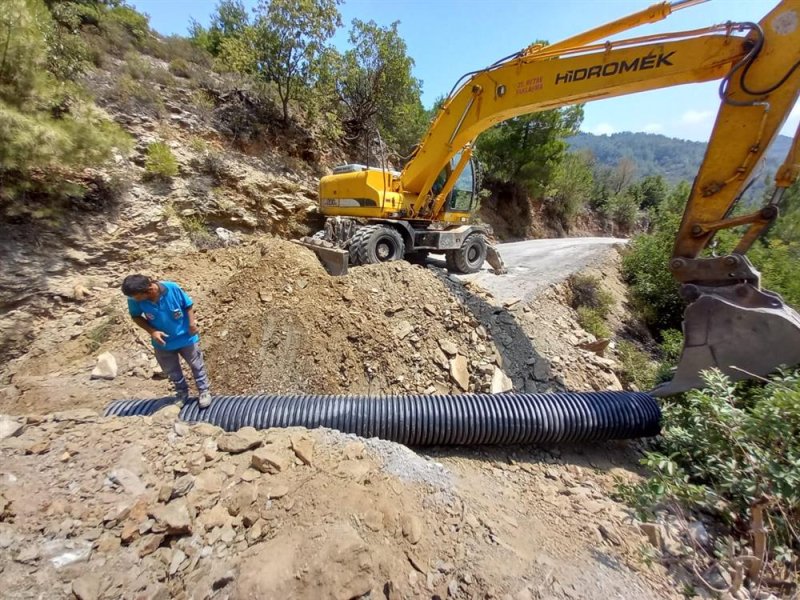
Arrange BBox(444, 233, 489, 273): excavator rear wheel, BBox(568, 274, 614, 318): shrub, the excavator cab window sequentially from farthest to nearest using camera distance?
BBox(444, 233, 489, 273): excavator rear wheel, the excavator cab window, BBox(568, 274, 614, 318): shrub

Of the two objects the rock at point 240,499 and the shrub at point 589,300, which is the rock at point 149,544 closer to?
the rock at point 240,499

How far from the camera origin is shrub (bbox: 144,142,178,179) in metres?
6.48

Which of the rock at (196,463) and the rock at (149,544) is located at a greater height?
the rock at (196,463)

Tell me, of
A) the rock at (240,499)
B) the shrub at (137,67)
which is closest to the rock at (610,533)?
the rock at (240,499)

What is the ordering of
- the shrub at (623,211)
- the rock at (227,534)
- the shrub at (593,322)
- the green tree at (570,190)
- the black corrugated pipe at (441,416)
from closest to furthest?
the rock at (227,534), the black corrugated pipe at (441,416), the shrub at (593,322), the green tree at (570,190), the shrub at (623,211)

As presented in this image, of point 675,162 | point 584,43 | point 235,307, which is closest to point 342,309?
point 235,307

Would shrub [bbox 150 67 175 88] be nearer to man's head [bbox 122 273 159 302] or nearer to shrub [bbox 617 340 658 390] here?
man's head [bbox 122 273 159 302]

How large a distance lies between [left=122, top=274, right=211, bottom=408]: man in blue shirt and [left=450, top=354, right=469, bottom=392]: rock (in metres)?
2.49

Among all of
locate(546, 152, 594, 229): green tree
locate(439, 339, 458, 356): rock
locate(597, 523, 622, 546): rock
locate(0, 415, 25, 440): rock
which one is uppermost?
locate(546, 152, 594, 229): green tree

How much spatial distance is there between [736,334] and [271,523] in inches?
158

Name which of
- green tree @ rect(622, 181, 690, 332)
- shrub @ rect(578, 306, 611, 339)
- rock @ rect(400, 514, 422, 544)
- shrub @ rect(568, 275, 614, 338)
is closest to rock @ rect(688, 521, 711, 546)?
rock @ rect(400, 514, 422, 544)

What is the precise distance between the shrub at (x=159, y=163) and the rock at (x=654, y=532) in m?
8.52

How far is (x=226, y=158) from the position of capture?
26.2 feet

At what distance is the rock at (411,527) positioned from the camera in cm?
195
